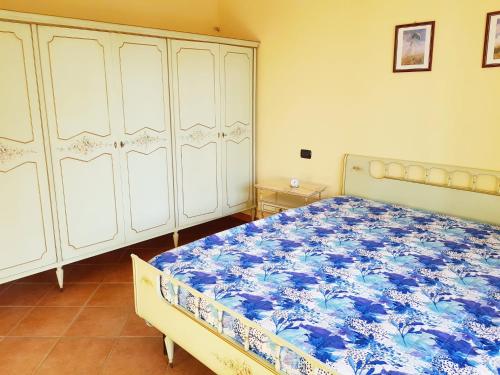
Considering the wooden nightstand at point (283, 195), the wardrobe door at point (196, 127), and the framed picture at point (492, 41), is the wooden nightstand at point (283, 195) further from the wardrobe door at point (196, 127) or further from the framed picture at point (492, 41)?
the framed picture at point (492, 41)

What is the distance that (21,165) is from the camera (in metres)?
2.70

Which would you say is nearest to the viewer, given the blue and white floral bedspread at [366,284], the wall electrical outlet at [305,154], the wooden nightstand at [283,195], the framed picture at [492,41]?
the blue and white floral bedspread at [366,284]

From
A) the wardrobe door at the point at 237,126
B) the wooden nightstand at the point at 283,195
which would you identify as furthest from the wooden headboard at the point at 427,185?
the wardrobe door at the point at 237,126

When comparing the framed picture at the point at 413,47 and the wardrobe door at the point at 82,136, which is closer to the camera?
the wardrobe door at the point at 82,136

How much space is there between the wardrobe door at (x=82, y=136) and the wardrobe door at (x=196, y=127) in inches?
23.9

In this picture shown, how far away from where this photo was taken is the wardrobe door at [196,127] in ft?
11.5

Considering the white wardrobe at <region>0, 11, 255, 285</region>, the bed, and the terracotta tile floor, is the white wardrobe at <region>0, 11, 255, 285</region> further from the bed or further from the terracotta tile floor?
the bed

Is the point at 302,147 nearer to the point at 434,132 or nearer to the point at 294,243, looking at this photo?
the point at 434,132

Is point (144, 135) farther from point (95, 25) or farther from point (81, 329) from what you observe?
point (81, 329)

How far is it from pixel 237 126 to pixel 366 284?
8.18 ft

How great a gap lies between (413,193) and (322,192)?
34.7 inches

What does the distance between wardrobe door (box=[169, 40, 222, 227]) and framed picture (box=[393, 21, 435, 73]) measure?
62.7 inches

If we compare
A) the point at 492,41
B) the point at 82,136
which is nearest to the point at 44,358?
the point at 82,136

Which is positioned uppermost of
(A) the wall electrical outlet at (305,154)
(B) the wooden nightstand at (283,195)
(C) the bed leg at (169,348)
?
(A) the wall electrical outlet at (305,154)
